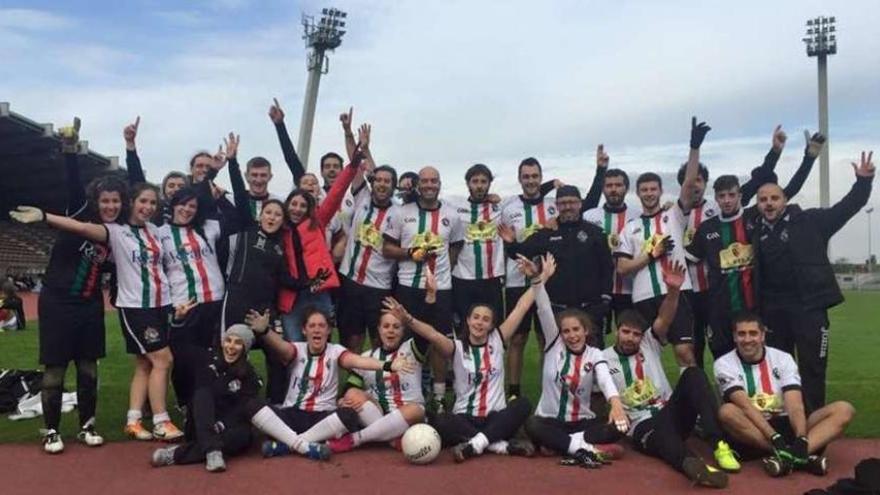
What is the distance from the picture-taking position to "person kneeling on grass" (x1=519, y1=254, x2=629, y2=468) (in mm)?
5480

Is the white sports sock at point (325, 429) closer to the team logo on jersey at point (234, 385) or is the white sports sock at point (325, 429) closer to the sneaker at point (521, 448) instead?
the team logo on jersey at point (234, 385)

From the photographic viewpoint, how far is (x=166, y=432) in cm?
586

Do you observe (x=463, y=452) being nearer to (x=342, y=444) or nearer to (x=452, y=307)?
(x=342, y=444)

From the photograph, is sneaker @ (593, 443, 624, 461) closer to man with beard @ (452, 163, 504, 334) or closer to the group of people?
the group of people

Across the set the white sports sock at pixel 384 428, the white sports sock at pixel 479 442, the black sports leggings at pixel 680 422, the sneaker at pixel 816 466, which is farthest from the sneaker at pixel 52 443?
the sneaker at pixel 816 466

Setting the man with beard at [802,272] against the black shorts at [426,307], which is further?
the black shorts at [426,307]

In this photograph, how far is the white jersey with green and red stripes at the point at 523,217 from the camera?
6.98m

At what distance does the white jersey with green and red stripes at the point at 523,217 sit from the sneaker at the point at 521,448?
1.68 meters

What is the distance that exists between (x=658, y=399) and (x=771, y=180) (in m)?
2.48

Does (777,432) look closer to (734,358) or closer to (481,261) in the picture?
(734,358)

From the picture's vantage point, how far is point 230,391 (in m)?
5.67

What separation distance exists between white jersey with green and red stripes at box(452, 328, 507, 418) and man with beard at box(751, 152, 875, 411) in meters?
2.24

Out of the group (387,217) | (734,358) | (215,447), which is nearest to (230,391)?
(215,447)

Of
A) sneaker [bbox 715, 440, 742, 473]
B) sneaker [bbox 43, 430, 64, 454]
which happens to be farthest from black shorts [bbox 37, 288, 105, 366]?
sneaker [bbox 715, 440, 742, 473]
